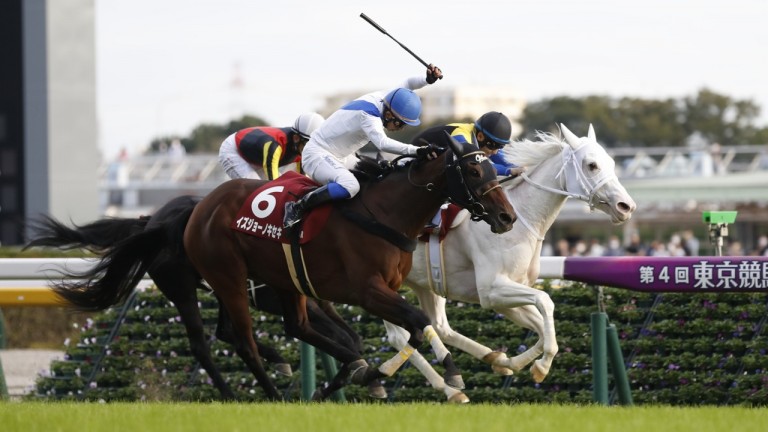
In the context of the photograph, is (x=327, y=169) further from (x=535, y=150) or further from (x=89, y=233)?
(x=89, y=233)

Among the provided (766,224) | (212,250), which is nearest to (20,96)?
(212,250)

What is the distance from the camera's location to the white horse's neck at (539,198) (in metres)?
7.27

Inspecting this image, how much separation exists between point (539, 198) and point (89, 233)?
8.98 feet

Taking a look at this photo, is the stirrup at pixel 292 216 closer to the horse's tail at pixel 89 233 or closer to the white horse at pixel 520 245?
the white horse at pixel 520 245

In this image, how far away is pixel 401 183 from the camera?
681 cm

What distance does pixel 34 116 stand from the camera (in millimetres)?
15445

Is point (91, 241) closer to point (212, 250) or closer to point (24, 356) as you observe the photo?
point (212, 250)

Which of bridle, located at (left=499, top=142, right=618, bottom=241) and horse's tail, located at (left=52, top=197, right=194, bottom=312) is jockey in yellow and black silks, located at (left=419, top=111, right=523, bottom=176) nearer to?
bridle, located at (left=499, top=142, right=618, bottom=241)

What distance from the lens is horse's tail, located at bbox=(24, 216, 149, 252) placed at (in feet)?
26.9

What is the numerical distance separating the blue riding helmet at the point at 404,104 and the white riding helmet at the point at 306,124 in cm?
115

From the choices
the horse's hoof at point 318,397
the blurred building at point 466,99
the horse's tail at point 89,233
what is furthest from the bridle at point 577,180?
the blurred building at point 466,99

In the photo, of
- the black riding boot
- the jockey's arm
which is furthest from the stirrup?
the jockey's arm

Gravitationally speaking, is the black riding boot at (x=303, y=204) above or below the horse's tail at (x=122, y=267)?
above

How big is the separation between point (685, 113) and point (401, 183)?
69.7 metres
